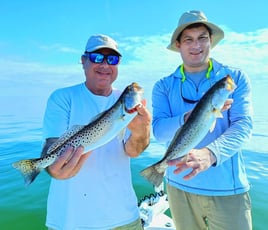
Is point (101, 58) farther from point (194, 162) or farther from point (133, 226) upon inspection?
point (133, 226)

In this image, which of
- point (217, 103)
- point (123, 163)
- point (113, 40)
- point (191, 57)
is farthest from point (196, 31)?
point (123, 163)

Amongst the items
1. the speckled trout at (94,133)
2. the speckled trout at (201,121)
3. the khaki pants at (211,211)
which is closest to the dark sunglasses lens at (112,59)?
the speckled trout at (94,133)

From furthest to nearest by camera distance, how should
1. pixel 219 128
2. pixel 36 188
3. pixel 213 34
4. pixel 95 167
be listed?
pixel 36 188 → pixel 213 34 → pixel 219 128 → pixel 95 167

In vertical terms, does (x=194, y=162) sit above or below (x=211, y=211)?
above

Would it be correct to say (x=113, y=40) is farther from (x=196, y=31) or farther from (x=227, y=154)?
(x=227, y=154)

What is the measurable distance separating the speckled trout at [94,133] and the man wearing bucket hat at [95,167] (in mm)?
121

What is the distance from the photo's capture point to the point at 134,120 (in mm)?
2898

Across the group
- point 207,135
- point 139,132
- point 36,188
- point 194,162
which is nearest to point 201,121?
point 194,162

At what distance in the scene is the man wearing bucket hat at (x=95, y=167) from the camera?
283cm

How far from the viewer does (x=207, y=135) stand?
330 centimetres

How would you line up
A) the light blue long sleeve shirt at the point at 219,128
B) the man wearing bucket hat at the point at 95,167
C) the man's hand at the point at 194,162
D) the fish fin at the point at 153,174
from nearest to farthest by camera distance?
the man's hand at the point at 194,162
the fish fin at the point at 153,174
the man wearing bucket hat at the point at 95,167
the light blue long sleeve shirt at the point at 219,128

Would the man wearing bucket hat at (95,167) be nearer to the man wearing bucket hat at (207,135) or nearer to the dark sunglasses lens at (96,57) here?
the dark sunglasses lens at (96,57)

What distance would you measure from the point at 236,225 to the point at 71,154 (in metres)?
1.89

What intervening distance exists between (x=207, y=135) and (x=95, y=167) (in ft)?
4.12
